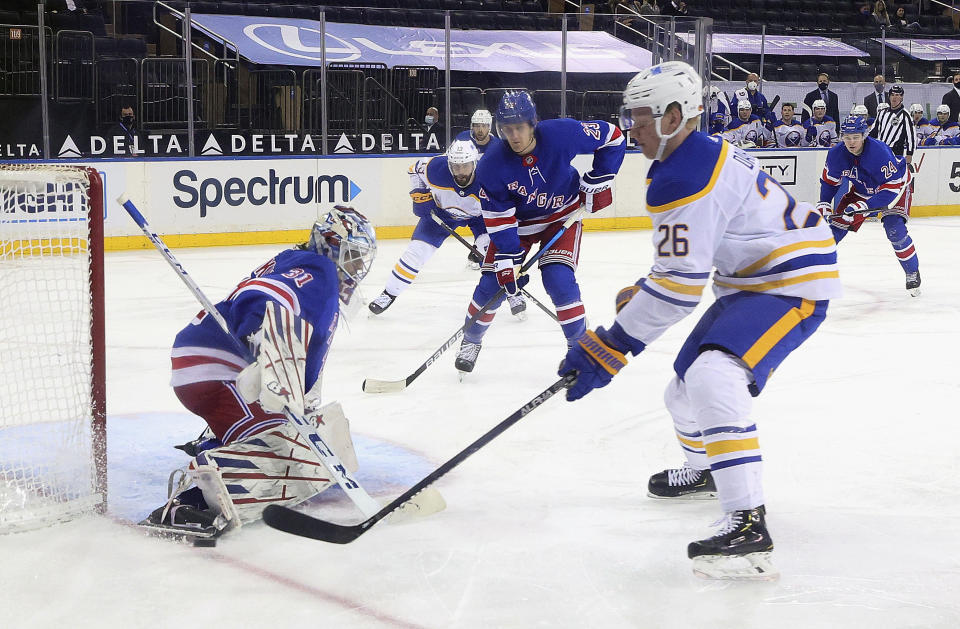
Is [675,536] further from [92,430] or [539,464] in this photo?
[92,430]

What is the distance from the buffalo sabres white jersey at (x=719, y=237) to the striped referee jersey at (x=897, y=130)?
6501mm

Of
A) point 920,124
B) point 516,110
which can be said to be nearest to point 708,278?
point 516,110

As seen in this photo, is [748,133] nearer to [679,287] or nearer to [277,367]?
[679,287]

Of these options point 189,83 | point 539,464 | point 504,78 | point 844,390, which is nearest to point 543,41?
point 504,78

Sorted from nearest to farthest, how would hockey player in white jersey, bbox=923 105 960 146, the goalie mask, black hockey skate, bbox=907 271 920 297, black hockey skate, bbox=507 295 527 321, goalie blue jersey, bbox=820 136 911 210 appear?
the goalie mask
black hockey skate, bbox=507 295 527 321
black hockey skate, bbox=907 271 920 297
goalie blue jersey, bbox=820 136 911 210
hockey player in white jersey, bbox=923 105 960 146

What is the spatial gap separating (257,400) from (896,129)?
7813mm

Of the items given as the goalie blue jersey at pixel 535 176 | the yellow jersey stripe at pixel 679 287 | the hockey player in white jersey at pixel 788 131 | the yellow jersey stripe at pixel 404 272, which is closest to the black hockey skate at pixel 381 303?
the yellow jersey stripe at pixel 404 272

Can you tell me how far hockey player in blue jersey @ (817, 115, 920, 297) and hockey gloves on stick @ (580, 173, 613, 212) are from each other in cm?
254

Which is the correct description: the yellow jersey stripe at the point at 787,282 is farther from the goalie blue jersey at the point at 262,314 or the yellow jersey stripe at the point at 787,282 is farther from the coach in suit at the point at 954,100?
the coach in suit at the point at 954,100

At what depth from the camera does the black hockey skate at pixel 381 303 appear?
5238 millimetres

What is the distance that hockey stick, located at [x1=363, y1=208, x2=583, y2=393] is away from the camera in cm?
364

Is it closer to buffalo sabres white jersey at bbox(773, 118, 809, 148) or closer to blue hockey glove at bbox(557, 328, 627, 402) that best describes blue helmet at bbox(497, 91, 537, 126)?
blue hockey glove at bbox(557, 328, 627, 402)

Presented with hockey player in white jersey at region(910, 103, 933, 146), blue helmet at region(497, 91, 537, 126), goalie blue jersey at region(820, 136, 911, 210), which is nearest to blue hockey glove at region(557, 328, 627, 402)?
blue helmet at region(497, 91, 537, 126)

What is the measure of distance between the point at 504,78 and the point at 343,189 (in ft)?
10.00
